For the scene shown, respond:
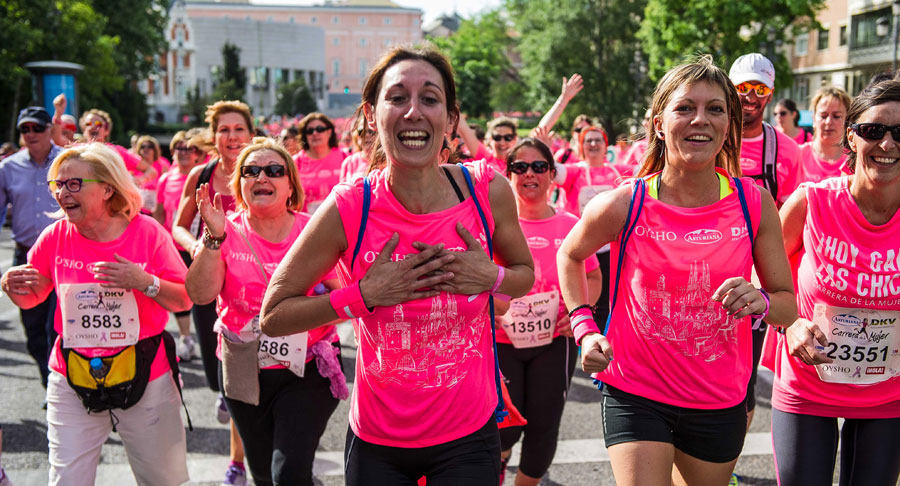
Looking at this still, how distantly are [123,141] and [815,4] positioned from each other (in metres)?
34.5

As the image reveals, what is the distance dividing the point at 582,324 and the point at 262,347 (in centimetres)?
156

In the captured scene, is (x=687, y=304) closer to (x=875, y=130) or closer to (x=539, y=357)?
(x=875, y=130)

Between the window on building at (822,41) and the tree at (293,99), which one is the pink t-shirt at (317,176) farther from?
the tree at (293,99)

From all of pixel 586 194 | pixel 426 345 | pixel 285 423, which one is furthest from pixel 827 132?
pixel 426 345

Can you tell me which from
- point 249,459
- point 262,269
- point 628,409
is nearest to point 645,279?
point 628,409

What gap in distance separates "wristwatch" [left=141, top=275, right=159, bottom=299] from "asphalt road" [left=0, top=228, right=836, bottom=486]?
1574mm

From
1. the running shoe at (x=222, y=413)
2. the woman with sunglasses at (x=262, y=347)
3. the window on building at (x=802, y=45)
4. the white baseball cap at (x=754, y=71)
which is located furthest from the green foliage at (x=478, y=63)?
the woman with sunglasses at (x=262, y=347)

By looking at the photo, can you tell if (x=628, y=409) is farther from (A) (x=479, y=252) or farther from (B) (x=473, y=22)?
(B) (x=473, y=22)

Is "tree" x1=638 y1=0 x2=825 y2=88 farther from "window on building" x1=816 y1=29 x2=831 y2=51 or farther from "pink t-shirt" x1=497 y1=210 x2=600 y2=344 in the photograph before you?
"pink t-shirt" x1=497 y1=210 x2=600 y2=344

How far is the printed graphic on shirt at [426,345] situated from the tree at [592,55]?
41.7 metres

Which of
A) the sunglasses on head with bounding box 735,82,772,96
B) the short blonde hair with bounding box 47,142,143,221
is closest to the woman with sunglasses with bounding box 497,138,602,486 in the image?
the sunglasses on head with bounding box 735,82,772,96

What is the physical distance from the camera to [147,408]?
3.57m

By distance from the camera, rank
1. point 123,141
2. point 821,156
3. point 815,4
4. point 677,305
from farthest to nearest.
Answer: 1. point 123,141
2. point 815,4
3. point 821,156
4. point 677,305

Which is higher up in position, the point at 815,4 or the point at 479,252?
the point at 815,4
